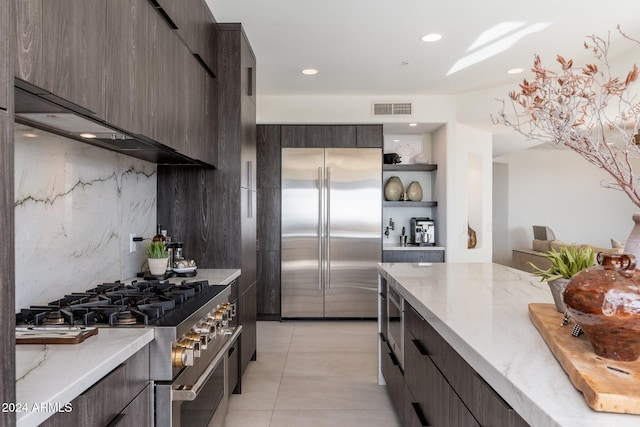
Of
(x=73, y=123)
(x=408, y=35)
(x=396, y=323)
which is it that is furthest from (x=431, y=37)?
(x=73, y=123)

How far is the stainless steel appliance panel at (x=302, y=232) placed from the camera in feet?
17.2

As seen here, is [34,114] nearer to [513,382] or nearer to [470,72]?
[513,382]

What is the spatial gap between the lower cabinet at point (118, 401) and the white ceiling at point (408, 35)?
241 cm

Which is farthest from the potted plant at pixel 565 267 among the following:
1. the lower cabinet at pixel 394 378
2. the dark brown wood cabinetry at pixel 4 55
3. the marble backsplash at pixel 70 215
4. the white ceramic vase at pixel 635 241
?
the marble backsplash at pixel 70 215

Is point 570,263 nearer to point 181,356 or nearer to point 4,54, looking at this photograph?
point 181,356

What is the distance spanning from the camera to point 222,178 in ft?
10.3

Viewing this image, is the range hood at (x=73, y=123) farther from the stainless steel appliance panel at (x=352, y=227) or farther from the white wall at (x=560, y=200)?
the white wall at (x=560, y=200)

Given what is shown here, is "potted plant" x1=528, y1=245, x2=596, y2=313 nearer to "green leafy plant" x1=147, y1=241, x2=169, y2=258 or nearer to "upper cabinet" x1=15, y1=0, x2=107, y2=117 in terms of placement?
"upper cabinet" x1=15, y1=0, x2=107, y2=117

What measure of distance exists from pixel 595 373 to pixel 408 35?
3.08 m

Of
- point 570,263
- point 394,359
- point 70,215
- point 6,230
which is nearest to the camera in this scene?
point 6,230

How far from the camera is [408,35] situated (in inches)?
135

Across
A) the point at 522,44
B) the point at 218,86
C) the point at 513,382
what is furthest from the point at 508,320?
the point at 522,44

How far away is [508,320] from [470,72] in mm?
3478

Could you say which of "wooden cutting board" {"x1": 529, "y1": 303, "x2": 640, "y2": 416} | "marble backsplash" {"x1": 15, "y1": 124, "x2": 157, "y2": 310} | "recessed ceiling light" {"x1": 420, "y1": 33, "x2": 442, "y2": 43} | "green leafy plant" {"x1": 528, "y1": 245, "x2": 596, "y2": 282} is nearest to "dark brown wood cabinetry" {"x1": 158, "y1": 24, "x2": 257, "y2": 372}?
"marble backsplash" {"x1": 15, "y1": 124, "x2": 157, "y2": 310}
